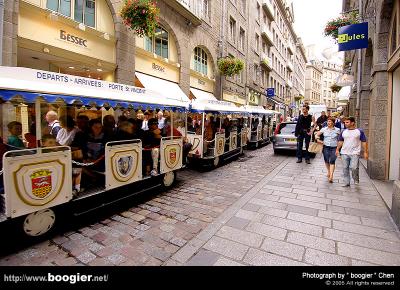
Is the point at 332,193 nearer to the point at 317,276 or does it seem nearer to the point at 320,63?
the point at 317,276

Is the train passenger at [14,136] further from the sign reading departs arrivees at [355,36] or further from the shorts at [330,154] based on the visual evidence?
the sign reading departs arrivees at [355,36]

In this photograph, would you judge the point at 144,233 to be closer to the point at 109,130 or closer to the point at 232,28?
the point at 109,130

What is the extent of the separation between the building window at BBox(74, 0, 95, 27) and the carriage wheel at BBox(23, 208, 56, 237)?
7.71m

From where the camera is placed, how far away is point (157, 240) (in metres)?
3.78

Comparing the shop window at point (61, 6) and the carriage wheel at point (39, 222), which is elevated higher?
the shop window at point (61, 6)

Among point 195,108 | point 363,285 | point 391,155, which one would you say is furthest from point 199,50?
point 363,285

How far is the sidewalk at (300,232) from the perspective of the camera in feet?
10.8

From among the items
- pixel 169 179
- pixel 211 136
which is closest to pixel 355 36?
pixel 211 136

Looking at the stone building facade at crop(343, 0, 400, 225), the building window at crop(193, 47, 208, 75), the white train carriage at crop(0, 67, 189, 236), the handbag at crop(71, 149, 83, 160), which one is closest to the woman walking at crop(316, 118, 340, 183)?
the stone building facade at crop(343, 0, 400, 225)

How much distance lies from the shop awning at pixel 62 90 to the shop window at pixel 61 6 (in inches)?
197

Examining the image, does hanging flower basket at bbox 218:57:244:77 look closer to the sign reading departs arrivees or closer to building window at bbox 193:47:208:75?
building window at bbox 193:47:208:75

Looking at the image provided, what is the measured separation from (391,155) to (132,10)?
9.83 m

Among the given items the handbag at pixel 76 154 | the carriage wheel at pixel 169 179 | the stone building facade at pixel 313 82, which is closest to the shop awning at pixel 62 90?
the handbag at pixel 76 154

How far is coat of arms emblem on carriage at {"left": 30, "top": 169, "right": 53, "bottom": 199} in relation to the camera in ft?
11.5
